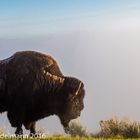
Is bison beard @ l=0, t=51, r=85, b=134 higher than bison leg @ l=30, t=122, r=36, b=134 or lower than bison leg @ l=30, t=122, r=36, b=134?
higher

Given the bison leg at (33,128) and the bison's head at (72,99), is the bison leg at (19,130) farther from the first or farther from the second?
the bison's head at (72,99)

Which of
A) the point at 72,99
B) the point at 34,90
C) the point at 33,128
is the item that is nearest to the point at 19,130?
the point at 33,128

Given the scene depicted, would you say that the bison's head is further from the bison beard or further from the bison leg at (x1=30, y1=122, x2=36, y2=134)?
the bison leg at (x1=30, y1=122, x2=36, y2=134)

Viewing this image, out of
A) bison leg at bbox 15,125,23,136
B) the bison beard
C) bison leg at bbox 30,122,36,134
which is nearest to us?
bison leg at bbox 15,125,23,136

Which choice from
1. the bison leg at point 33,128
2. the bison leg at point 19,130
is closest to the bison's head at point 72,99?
the bison leg at point 33,128

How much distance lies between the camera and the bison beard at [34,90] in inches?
801

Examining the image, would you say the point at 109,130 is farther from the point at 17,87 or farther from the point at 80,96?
the point at 17,87

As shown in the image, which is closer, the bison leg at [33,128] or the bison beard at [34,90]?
the bison beard at [34,90]

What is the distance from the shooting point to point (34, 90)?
2039cm

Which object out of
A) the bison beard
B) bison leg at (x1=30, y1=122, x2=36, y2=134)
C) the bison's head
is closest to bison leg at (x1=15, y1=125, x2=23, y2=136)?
the bison beard

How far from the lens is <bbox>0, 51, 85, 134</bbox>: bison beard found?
2034cm

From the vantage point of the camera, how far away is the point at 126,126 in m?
25.7

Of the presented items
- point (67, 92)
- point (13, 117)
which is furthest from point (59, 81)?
point (13, 117)

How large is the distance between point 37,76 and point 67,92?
1.30 meters
